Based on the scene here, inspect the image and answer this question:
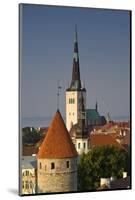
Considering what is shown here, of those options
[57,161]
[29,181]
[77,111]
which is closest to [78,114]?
[77,111]

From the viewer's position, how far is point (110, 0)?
2959 millimetres

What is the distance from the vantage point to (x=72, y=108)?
292 centimetres

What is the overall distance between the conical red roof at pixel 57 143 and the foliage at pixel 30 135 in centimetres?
4

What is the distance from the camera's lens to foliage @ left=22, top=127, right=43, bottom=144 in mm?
2820

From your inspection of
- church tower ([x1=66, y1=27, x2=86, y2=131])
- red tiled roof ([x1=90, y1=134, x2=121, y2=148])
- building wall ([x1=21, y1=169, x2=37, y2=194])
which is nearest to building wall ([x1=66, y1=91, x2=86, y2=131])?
church tower ([x1=66, y1=27, x2=86, y2=131])

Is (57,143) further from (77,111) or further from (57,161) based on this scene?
(77,111)

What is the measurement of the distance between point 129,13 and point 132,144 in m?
0.67

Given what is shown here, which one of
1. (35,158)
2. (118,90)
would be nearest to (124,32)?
(118,90)

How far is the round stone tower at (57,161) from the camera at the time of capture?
2.86 m

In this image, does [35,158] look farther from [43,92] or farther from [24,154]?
[43,92]

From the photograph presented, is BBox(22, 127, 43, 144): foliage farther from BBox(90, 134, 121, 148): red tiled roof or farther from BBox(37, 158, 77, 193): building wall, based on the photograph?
BBox(90, 134, 121, 148): red tiled roof

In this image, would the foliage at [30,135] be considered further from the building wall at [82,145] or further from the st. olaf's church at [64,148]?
the building wall at [82,145]

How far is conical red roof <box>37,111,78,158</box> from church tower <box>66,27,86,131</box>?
0.04m

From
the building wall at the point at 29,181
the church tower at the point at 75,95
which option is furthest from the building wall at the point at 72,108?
the building wall at the point at 29,181
